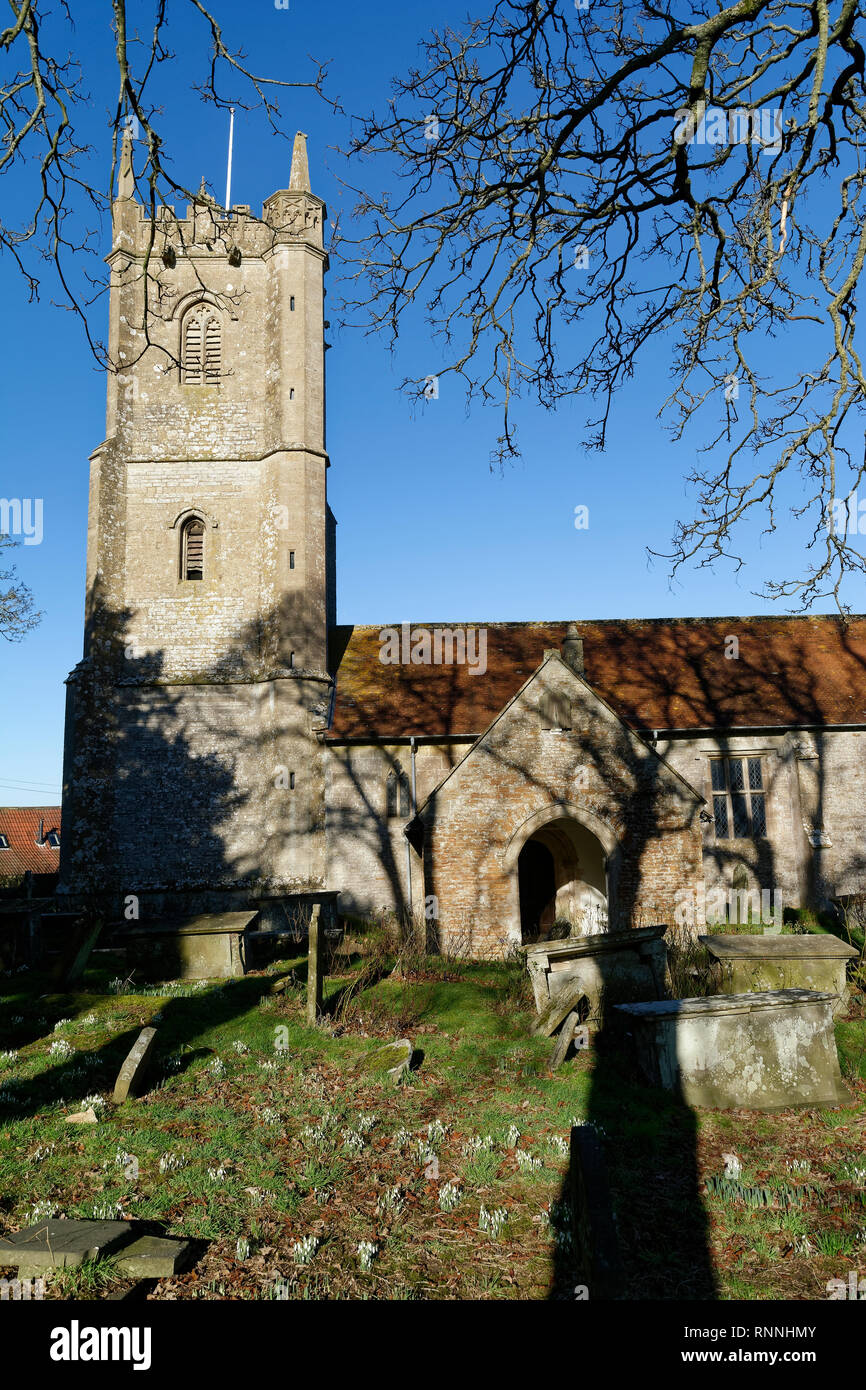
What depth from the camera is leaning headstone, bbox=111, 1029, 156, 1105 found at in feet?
27.5

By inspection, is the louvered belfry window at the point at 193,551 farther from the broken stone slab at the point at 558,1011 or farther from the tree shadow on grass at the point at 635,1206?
the tree shadow on grass at the point at 635,1206

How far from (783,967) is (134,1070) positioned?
775 centimetres

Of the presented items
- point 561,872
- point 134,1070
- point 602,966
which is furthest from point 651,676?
point 134,1070

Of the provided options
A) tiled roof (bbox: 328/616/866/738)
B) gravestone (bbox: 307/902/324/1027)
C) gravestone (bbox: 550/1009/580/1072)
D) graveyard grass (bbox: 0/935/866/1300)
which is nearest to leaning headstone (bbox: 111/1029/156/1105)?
graveyard grass (bbox: 0/935/866/1300)

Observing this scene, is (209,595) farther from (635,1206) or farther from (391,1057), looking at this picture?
(635,1206)

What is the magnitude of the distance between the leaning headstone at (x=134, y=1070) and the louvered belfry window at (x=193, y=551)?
16.5 m

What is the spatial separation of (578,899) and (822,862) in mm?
6909

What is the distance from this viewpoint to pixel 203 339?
24.7 m

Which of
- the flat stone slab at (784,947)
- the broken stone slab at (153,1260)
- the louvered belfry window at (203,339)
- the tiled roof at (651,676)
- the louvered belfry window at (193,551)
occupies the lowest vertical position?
the broken stone slab at (153,1260)

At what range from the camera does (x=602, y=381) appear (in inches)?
257

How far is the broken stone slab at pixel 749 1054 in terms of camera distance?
26.6ft

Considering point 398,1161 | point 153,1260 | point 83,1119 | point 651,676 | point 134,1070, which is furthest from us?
point 651,676

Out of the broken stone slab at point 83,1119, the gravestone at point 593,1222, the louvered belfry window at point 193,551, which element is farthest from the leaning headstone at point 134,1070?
the louvered belfry window at point 193,551
